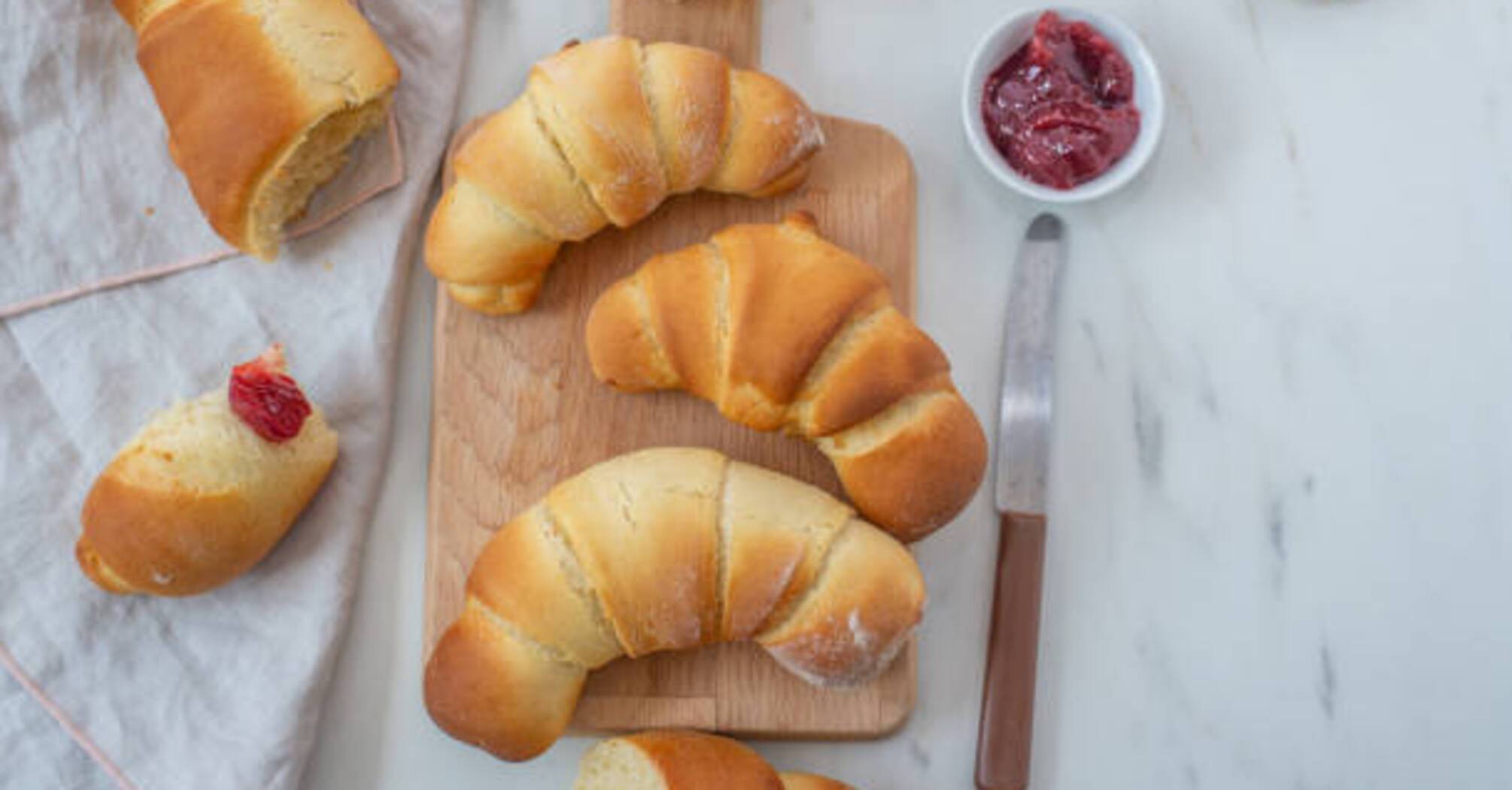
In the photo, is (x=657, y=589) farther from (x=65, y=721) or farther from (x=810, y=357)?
(x=65, y=721)

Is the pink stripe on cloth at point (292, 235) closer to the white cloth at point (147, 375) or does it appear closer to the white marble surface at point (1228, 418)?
the white cloth at point (147, 375)

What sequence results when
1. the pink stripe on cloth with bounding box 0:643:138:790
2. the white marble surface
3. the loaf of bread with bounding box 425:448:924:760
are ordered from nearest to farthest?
the loaf of bread with bounding box 425:448:924:760, the pink stripe on cloth with bounding box 0:643:138:790, the white marble surface

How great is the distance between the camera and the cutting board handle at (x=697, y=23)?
1595mm

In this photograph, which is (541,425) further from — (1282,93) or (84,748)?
(1282,93)

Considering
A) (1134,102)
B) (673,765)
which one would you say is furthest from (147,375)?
(1134,102)

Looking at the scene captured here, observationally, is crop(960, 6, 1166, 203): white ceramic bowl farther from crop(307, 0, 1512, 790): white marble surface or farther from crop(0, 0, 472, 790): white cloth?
crop(0, 0, 472, 790): white cloth

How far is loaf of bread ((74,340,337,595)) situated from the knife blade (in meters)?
0.88

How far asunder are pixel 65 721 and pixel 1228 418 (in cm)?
155

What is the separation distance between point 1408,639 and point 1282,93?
768 mm

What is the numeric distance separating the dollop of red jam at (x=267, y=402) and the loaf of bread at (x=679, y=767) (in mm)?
536

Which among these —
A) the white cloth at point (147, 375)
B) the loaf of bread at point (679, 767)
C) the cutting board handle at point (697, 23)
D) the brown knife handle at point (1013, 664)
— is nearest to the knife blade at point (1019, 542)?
the brown knife handle at point (1013, 664)

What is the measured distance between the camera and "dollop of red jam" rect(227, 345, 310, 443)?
4.82 ft

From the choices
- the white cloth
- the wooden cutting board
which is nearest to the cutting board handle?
the wooden cutting board

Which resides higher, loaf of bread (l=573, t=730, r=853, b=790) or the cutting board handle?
the cutting board handle
